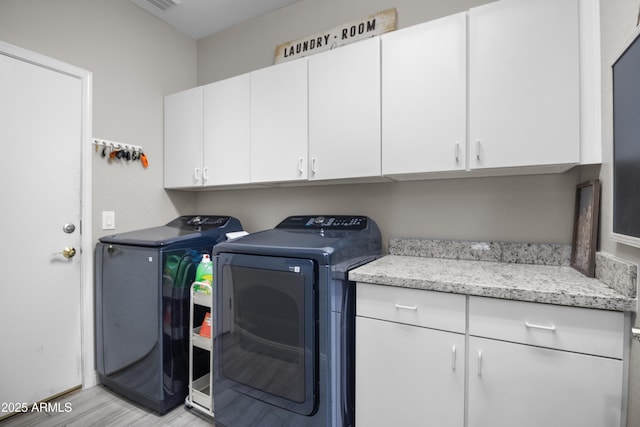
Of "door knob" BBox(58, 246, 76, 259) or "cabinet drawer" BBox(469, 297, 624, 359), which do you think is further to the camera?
"door knob" BBox(58, 246, 76, 259)

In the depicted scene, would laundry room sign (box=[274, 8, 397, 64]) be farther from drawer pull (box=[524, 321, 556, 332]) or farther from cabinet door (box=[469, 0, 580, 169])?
drawer pull (box=[524, 321, 556, 332])

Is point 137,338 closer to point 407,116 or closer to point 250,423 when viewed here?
point 250,423

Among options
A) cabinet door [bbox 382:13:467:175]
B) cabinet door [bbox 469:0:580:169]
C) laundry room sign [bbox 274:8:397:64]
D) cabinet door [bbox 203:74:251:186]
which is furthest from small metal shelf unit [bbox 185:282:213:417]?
laundry room sign [bbox 274:8:397:64]

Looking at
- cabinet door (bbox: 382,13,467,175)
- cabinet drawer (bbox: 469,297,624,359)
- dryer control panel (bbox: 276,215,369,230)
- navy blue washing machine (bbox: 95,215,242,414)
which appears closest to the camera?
cabinet drawer (bbox: 469,297,624,359)

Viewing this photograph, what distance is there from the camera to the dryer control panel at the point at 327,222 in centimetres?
192

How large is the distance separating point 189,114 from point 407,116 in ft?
5.84

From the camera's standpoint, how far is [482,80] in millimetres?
1433

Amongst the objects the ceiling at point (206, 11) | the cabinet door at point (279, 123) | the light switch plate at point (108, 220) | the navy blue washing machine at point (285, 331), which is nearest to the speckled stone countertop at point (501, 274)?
the navy blue washing machine at point (285, 331)

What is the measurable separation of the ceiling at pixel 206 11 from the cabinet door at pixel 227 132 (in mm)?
666

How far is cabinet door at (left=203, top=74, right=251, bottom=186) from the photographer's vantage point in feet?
7.13

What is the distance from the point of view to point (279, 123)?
6.61 feet

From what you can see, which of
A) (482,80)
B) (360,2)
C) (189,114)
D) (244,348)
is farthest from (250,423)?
(360,2)

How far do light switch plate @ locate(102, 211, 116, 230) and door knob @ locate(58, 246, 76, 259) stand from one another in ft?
0.77

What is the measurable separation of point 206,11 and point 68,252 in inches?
82.9
